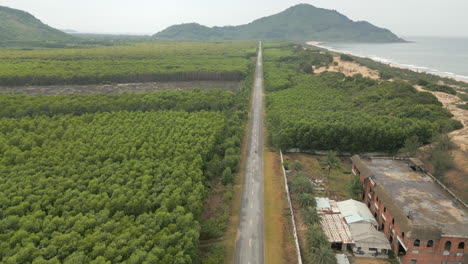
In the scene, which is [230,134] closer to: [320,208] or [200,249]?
[320,208]

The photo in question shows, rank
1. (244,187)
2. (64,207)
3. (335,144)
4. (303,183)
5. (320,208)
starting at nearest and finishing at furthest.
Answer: (64,207) < (320,208) < (303,183) < (244,187) < (335,144)

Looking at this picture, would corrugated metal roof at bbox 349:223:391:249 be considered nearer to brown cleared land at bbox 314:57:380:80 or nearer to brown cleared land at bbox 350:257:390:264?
brown cleared land at bbox 350:257:390:264

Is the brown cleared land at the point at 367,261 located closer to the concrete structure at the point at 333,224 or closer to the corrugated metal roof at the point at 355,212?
the concrete structure at the point at 333,224

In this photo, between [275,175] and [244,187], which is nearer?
[244,187]

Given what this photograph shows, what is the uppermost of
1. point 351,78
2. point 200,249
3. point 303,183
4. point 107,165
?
point 351,78

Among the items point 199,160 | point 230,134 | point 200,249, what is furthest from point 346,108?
point 200,249

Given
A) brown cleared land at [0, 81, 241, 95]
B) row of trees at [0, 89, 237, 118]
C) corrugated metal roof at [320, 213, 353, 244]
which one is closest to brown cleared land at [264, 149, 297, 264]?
corrugated metal roof at [320, 213, 353, 244]

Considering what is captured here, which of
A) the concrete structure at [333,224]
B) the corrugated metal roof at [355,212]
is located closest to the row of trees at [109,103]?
the concrete structure at [333,224]
